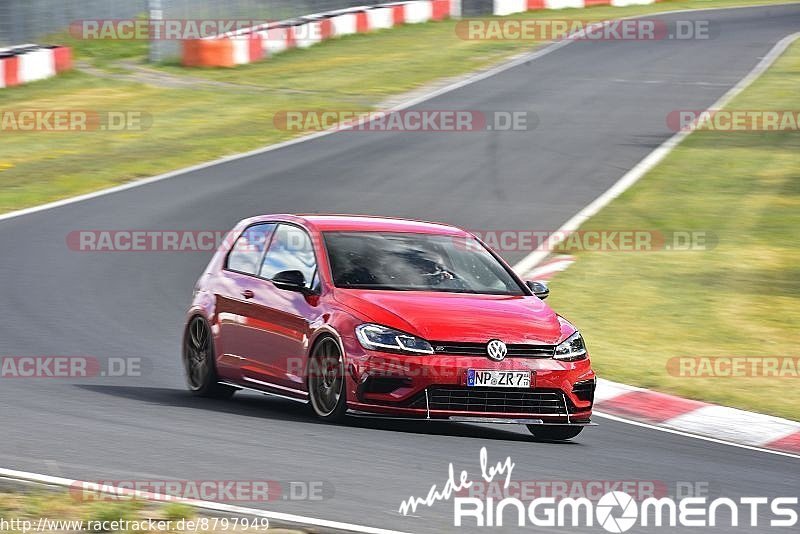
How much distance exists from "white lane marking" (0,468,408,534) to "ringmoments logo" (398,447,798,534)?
459 mm

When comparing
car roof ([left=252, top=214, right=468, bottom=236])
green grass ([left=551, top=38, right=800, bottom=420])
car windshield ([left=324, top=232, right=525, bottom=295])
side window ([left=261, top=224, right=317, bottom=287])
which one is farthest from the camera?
green grass ([left=551, top=38, right=800, bottom=420])

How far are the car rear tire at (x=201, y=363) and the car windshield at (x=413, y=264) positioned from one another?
1385 millimetres

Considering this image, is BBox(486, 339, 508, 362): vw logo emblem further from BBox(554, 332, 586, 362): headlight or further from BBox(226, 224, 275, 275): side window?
BBox(226, 224, 275, 275): side window

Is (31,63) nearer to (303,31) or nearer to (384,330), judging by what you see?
(303,31)

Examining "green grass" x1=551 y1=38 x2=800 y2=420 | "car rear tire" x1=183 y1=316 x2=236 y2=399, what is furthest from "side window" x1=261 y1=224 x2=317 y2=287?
"green grass" x1=551 y1=38 x2=800 y2=420

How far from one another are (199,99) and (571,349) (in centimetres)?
2425

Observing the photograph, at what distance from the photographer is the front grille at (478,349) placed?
965 cm

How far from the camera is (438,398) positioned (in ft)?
31.7

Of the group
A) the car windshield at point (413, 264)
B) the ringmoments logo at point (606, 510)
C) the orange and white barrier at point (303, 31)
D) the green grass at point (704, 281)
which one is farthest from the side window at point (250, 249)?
the orange and white barrier at point (303, 31)

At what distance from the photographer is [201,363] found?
11633mm

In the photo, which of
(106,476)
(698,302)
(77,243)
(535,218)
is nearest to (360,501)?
(106,476)

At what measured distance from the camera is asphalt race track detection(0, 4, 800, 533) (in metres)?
8.34

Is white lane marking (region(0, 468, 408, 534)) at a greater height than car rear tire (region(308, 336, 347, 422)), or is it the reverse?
white lane marking (region(0, 468, 408, 534))

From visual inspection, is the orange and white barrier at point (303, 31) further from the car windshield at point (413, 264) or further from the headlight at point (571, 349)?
the headlight at point (571, 349)
